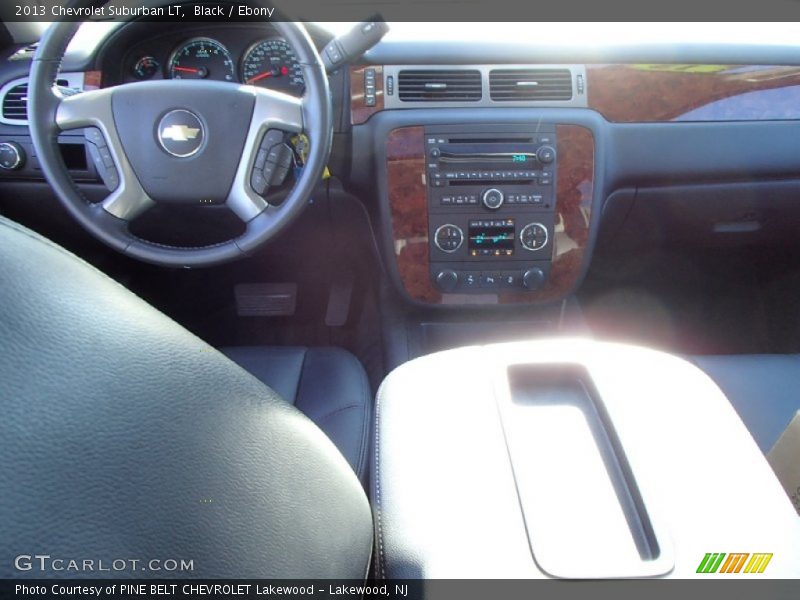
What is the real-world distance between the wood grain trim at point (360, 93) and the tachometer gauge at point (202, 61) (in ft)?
1.00

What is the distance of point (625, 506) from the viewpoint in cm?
81

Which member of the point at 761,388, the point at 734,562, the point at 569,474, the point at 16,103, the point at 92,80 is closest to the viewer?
the point at 734,562

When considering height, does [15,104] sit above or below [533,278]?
above

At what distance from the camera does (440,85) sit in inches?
66.1

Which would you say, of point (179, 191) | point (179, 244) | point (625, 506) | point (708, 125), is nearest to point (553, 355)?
point (625, 506)

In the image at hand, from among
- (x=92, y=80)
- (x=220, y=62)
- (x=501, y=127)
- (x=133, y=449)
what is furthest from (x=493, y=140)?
(x=133, y=449)

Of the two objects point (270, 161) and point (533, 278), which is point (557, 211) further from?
point (270, 161)

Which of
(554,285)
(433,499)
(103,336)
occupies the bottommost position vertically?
(554,285)

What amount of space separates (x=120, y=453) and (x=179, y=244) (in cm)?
165

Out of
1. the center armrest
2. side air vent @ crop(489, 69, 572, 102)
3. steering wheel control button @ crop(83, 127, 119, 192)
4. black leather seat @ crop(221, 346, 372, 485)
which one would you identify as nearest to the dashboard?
side air vent @ crop(489, 69, 572, 102)

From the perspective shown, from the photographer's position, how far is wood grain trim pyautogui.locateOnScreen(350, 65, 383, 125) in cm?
168

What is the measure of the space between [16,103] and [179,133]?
24.9 inches

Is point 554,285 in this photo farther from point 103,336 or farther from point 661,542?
point 103,336

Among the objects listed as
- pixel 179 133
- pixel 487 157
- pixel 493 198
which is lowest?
pixel 493 198
